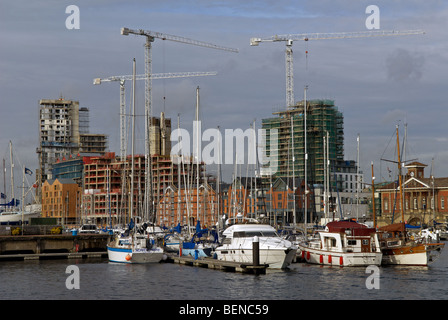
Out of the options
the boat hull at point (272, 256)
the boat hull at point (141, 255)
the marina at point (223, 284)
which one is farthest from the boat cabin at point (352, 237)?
the boat hull at point (141, 255)

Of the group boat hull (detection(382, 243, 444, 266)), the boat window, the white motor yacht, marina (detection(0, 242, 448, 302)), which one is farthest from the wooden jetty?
boat hull (detection(382, 243, 444, 266))

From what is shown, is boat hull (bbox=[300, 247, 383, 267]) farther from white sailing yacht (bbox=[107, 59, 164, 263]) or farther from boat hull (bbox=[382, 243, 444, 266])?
white sailing yacht (bbox=[107, 59, 164, 263])

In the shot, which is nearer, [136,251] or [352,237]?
[352,237]

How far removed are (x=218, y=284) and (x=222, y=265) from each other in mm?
9540

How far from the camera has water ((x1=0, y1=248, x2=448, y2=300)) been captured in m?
54.0

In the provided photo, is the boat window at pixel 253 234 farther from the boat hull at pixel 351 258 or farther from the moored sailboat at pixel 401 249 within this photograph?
the moored sailboat at pixel 401 249

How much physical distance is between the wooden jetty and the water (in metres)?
0.77

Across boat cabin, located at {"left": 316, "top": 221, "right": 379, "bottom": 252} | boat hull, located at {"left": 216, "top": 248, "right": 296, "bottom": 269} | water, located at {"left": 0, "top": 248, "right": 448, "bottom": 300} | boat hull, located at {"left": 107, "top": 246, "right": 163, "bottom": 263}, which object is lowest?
water, located at {"left": 0, "top": 248, "right": 448, "bottom": 300}

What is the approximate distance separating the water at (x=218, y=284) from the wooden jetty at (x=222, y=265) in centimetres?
77

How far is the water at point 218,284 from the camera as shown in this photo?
54.0 metres

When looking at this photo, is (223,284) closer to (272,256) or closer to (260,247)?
(260,247)

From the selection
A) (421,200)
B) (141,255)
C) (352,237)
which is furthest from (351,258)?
(421,200)

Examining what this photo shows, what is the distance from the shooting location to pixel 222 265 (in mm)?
69938

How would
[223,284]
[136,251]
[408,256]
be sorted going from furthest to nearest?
[136,251] < [408,256] < [223,284]
